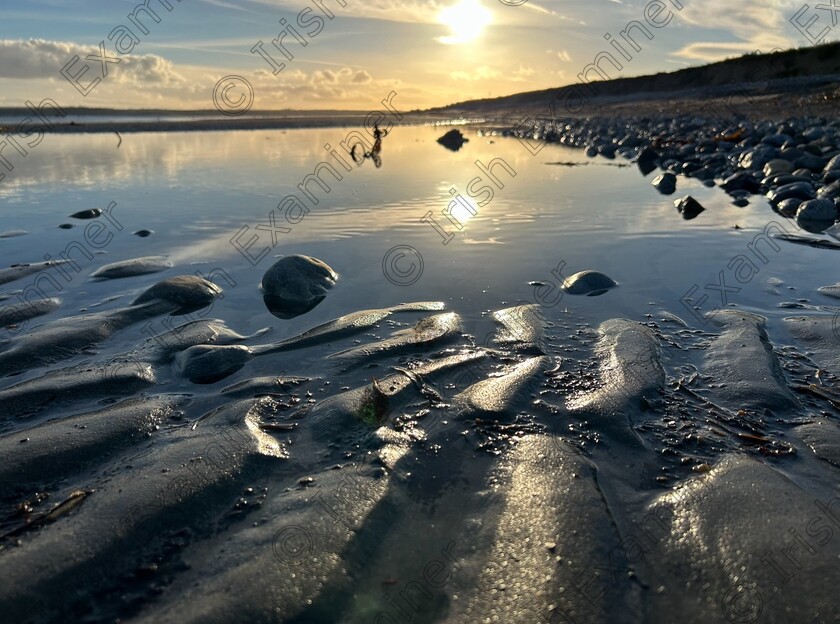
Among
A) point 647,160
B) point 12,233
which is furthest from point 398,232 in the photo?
point 647,160

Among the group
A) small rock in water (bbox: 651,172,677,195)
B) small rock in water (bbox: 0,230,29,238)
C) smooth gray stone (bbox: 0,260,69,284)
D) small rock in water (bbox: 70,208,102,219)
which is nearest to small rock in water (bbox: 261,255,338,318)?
smooth gray stone (bbox: 0,260,69,284)

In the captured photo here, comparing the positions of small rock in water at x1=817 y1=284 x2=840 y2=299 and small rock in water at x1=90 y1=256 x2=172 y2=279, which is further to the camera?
small rock in water at x1=90 y1=256 x2=172 y2=279

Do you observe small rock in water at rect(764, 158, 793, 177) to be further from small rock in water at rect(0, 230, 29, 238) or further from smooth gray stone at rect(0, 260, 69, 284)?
small rock in water at rect(0, 230, 29, 238)

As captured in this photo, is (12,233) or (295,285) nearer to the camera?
(295,285)

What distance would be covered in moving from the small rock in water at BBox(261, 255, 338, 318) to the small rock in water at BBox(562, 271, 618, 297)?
2.36m

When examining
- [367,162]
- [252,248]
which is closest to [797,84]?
[367,162]

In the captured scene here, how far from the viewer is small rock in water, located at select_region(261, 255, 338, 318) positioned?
17.8 ft

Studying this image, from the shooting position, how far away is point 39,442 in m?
3.05

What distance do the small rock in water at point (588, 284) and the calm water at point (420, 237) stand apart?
161 mm

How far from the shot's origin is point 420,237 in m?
7.71

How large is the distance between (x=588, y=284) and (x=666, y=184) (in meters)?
7.13

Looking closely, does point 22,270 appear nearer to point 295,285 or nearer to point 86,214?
point 86,214

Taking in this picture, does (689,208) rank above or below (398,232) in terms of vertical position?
below

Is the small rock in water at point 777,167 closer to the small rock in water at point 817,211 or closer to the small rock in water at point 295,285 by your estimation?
the small rock in water at point 817,211
